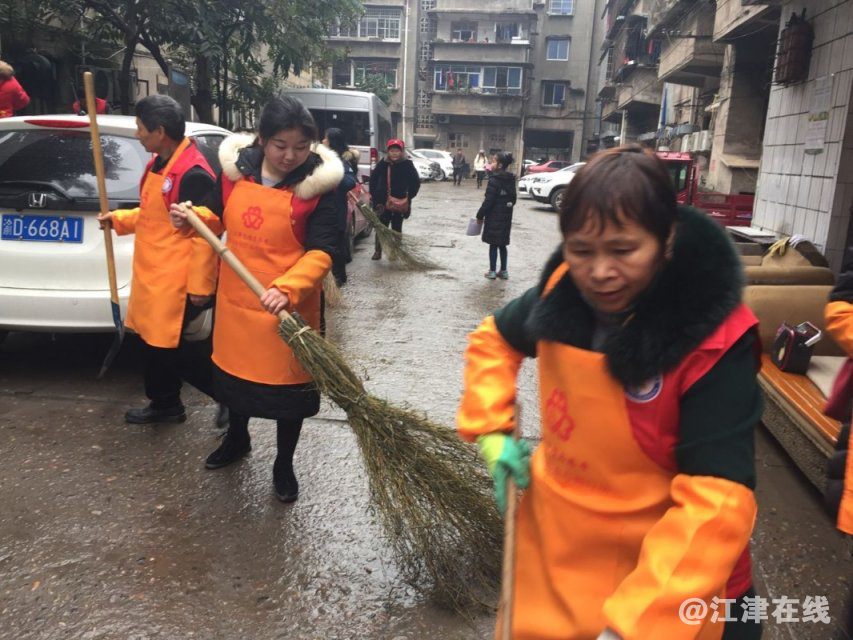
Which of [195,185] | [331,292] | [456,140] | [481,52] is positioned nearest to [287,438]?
[195,185]

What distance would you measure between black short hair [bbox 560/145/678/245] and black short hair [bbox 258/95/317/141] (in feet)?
5.58

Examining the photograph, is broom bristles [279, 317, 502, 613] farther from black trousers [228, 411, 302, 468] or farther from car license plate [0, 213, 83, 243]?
car license plate [0, 213, 83, 243]

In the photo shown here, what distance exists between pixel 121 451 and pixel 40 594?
1076mm

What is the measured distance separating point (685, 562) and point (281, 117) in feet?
7.06

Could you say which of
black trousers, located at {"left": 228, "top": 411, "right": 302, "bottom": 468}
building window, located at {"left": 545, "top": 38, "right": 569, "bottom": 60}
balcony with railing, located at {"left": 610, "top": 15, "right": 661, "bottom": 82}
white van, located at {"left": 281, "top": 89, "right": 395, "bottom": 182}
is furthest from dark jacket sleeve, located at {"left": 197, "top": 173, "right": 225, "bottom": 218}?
building window, located at {"left": 545, "top": 38, "right": 569, "bottom": 60}

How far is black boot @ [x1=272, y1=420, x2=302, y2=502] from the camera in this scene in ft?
9.80

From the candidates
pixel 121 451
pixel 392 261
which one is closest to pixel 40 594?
pixel 121 451

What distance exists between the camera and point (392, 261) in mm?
8602

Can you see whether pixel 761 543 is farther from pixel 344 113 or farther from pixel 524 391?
pixel 344 113

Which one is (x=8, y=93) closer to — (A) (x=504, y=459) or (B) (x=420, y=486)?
(B) (x=420, y=486)

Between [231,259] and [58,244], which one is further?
[58,244]

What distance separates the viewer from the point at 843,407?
2.25 metres

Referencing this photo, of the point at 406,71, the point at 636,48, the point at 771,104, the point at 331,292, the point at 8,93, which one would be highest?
the point at 406,71

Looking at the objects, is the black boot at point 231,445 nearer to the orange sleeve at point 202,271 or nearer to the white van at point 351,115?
the orange sleeve at point 202,271
